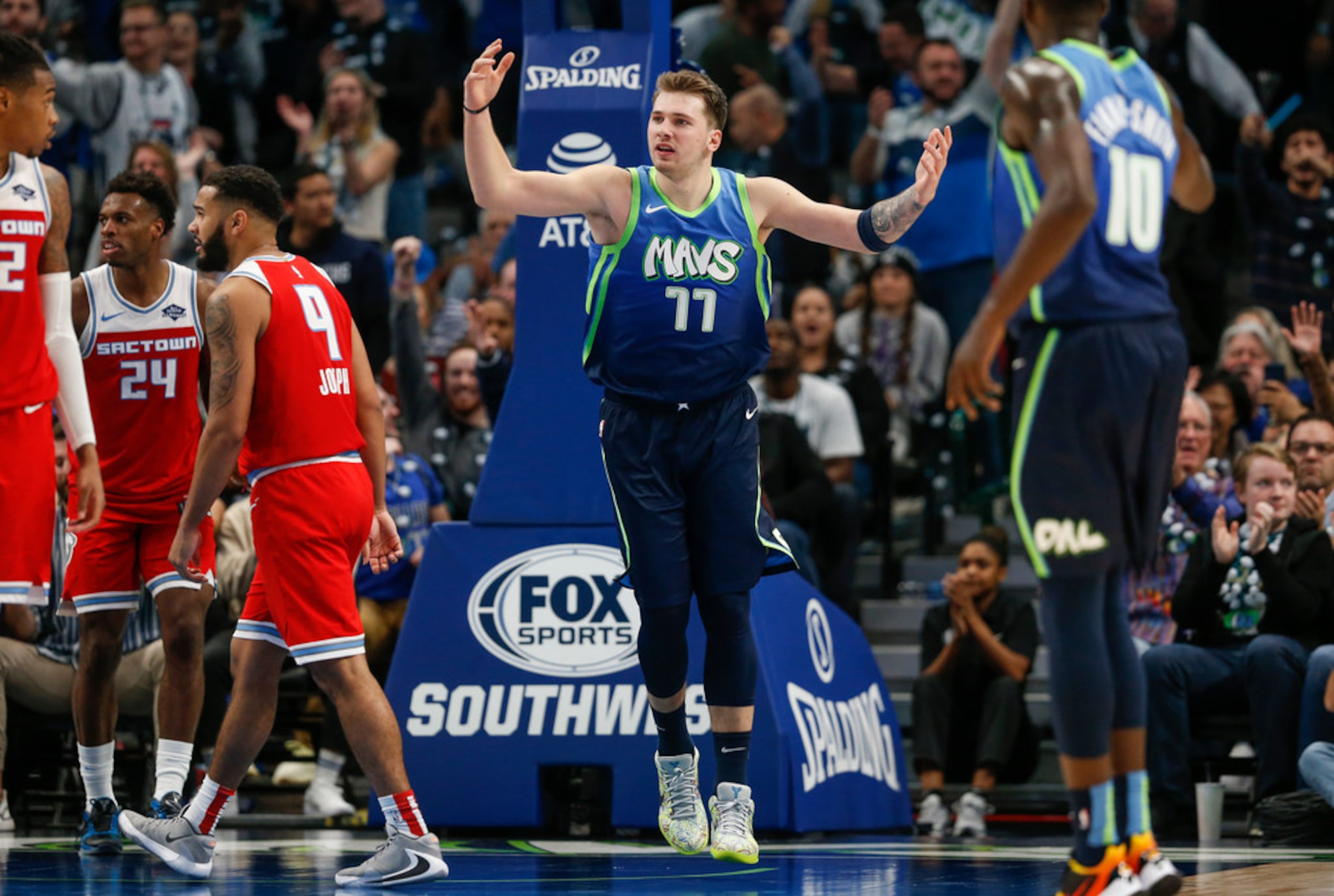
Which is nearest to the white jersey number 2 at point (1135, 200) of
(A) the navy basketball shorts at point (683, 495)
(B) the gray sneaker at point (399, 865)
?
(A) the navy basketball shorts at point (683, 495)

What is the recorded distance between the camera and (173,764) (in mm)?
7082

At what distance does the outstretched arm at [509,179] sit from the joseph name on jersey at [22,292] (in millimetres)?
1907

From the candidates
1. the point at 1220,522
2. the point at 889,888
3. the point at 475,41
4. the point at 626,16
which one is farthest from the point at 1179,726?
the point at 475,41

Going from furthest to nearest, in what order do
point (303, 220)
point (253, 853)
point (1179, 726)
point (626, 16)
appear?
point (303, 220) → point (1179, 726) → point (626, 16) → point (253, 853)

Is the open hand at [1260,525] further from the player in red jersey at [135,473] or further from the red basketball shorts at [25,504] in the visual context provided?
the red basketball shorts at [25,504]

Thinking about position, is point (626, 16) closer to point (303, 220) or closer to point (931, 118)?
point (303, 220)

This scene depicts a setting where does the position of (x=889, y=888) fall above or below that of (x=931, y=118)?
below

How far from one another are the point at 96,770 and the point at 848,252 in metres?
7.88

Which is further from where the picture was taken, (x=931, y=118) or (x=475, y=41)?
(x=475, y=41)

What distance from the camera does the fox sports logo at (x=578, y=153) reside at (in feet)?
25.4

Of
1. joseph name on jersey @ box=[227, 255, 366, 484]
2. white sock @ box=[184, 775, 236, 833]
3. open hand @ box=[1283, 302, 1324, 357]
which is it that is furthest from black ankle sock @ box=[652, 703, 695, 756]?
open hand @ box=[1283, 302, 1324, 357]

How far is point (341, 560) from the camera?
6.08 m

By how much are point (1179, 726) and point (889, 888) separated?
3.25 meters

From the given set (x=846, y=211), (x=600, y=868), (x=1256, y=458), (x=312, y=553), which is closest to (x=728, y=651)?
(x=600, y=868)
